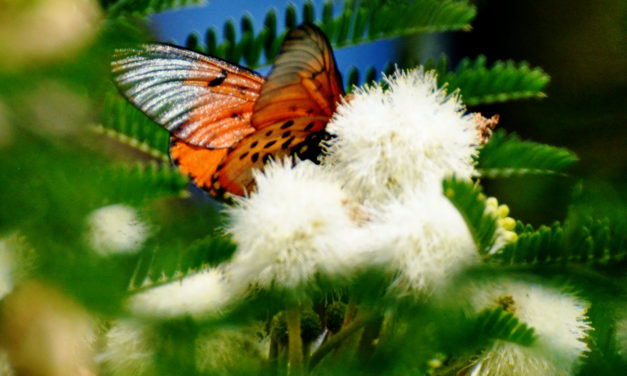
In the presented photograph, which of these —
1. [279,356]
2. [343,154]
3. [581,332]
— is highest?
[343,154]

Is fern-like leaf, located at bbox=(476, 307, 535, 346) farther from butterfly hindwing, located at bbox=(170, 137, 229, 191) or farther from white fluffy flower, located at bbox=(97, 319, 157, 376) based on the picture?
butterfly hindwing, located at bbox=(170, 137, 229, 191)

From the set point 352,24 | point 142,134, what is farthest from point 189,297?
point 352,24

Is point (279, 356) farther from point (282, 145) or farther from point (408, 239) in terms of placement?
point (282, 145)

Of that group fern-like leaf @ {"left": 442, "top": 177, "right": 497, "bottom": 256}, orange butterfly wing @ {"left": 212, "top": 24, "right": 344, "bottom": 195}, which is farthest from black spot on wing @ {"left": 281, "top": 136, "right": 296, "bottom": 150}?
fern-like leaf @ {"left": 442, "top": 177, "right": 497, "bottom": 256}

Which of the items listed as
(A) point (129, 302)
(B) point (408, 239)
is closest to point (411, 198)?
(B) point (408, 239)

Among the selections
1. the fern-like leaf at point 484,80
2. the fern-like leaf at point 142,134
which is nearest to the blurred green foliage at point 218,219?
the fern-like leaf at point 484,80

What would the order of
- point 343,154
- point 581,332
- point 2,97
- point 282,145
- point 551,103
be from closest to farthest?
point 2,97 → point 551,103 → point 581,332 → point 343,154 → point 282,145

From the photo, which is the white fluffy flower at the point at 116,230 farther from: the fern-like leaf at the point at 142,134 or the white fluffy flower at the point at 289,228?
the fern-like leaf at the point at 142,134
